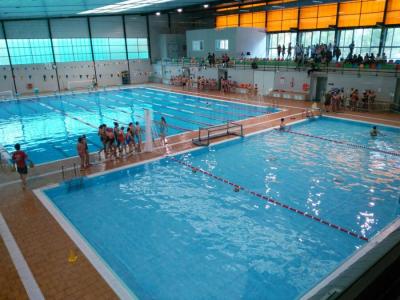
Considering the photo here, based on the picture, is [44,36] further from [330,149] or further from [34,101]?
[330,149]

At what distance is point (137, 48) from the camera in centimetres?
4112

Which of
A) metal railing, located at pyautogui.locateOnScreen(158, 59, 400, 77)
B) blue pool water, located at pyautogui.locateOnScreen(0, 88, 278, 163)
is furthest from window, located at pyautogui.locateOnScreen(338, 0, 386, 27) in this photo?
blue pool water, located at pyautogui.locateOnScreen(0, 88, 278, 163)

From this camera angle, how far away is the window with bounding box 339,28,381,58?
91.7 feet

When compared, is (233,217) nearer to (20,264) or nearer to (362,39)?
(20,264)

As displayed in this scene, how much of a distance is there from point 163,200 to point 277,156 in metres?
6.02

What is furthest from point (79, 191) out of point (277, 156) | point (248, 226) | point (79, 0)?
point (79, 0)

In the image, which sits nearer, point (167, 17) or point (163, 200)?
point (163, 200)

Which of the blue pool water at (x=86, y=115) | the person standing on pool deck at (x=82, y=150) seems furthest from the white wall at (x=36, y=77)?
the person standing on pool deck at (x=82, y=150)

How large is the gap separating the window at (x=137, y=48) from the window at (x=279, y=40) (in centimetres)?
1619

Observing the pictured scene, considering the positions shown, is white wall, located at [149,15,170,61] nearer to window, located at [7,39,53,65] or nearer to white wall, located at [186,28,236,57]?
white wall, located at [186,28,236,57]

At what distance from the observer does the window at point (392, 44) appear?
26.4 m

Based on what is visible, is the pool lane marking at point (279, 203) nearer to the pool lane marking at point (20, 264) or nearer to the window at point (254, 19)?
the pool lane marking at point (20, 264)

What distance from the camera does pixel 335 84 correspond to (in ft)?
76.7

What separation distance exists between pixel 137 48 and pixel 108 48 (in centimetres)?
384
